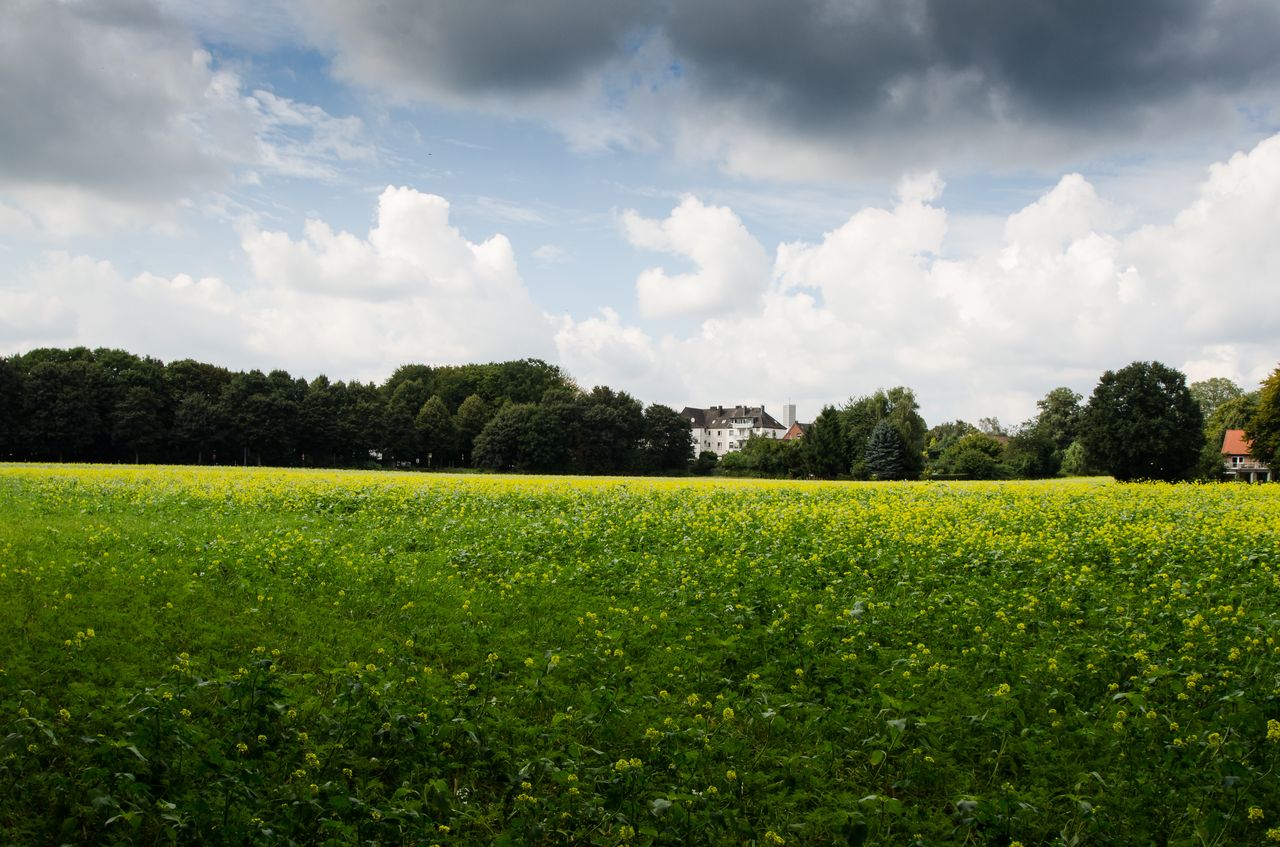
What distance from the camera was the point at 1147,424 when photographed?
194 feet

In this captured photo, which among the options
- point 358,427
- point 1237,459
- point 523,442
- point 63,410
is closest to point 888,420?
point 523,442

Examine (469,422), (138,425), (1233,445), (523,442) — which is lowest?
(523,442)

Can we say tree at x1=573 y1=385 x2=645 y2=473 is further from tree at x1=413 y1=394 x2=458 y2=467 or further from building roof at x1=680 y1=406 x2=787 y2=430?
Result: building roof at x1=680 y1=406 x2=787 y2=430

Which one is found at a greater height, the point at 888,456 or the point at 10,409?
the point at 10,409

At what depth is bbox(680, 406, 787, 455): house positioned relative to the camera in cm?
16125

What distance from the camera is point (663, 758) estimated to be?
6902mm

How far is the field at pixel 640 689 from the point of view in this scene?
19.7 feet

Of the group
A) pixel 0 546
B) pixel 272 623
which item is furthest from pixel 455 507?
pixel 272 623

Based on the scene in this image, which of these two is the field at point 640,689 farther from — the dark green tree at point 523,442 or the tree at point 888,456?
the dark green tree at point 523,442

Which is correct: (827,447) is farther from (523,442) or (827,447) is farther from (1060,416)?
(1060,416)

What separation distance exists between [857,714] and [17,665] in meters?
8.71

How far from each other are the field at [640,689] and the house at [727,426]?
144242 millimetres

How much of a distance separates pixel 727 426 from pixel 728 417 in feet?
Result: 9.29

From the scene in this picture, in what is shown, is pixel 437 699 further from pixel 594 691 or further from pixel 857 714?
pixel 857 714
